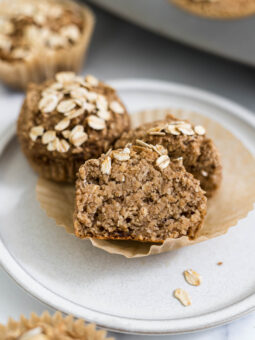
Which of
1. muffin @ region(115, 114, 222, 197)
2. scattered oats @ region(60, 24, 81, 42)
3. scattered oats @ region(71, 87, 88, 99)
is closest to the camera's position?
muffin @ region(115, 114, 222, 197)

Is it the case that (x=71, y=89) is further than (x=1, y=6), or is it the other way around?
(x=1, y=6)

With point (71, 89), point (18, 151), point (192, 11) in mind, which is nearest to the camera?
point (71, 89)

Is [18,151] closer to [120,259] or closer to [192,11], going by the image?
[120,259]

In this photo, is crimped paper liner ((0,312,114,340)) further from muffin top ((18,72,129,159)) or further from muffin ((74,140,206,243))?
muffin top ((18,72,129,159))

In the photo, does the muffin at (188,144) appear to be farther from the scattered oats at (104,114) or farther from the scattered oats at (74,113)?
the scattered oats at (74,113)

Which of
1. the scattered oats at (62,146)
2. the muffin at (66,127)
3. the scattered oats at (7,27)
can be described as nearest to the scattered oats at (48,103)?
the muffin at (66,127)

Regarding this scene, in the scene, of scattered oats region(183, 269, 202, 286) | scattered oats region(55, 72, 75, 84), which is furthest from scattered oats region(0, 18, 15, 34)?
scattered oats region(183, 269, 202, 286)

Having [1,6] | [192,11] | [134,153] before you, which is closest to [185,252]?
[134,153]
